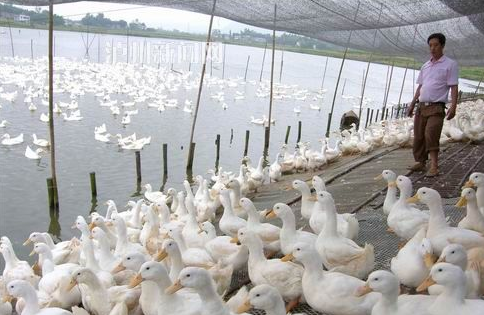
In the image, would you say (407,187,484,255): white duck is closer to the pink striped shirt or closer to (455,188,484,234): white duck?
(455,188,484,234): white duck

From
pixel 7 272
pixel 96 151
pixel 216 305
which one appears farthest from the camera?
pixel 96 151

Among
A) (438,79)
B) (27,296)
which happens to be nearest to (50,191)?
(27,296)

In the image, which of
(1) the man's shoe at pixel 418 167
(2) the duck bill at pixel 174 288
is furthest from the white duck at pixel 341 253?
(1) the man's shoe at pixel 418 167

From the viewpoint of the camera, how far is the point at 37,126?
1839 centimetres

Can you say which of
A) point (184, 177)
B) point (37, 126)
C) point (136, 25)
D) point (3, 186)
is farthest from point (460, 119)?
point (136, 25)

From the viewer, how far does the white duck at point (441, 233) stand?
407 cm

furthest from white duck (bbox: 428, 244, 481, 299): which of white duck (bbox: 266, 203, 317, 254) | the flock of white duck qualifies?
white duck (bbox: 266, 203, 317, 254)

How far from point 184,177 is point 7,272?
8211 mm

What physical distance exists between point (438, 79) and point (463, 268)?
12.2 feet

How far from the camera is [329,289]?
3574 mm

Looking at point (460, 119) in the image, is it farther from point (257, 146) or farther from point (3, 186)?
point (3, 186)

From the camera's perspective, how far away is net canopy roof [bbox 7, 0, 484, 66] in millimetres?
9758

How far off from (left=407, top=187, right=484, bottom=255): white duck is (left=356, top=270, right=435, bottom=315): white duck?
0.90 metres

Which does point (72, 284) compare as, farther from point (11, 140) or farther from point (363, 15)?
point (11, 140)
